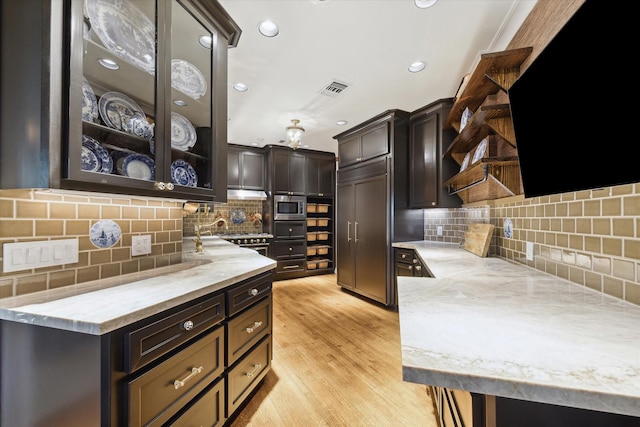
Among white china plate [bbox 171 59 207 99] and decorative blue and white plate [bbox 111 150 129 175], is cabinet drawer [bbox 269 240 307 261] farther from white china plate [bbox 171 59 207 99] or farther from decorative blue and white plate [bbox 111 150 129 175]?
decorative blue and white plate [bbox 111 150 129 175]

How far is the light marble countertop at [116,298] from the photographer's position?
2.66 ft

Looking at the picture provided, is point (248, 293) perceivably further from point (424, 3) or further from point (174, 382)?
point (424, 3)

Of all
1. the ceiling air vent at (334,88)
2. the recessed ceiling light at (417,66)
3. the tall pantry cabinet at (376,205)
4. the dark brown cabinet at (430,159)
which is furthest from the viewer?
the tall pantry cabinet at (376,205)

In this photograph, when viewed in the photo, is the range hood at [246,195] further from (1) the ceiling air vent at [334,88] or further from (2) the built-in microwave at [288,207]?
(1) the ceiling air vent at [334,88]

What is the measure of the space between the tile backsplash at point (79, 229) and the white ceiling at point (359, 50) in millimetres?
1482

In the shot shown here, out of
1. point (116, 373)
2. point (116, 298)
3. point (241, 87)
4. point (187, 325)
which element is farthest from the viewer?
point (241, 87)

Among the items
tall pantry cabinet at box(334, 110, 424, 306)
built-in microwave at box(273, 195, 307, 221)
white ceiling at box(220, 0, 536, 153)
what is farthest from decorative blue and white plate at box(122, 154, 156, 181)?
built-in microwave at box(273, 195, 307, 221)

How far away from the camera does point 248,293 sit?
1552 millimetres

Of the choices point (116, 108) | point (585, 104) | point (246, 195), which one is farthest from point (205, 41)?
point (246, 195)

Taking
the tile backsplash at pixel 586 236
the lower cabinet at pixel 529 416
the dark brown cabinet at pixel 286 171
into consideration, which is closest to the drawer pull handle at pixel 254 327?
the lower cabinet at pixel 529 416

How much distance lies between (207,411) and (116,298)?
2.39ft

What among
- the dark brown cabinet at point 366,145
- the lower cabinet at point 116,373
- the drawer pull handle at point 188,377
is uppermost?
the dark brown cabinet at point 366,145

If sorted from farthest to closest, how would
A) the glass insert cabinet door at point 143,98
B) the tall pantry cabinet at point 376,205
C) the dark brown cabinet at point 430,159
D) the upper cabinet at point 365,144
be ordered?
the upper cabinet at point 365,144 < the tall pantry cabinet at point 376,205 < the dark brown cabinet at point 430,159 < the glass insert cabinet door at point 143,98

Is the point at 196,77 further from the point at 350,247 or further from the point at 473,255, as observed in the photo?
the point at 350,247
